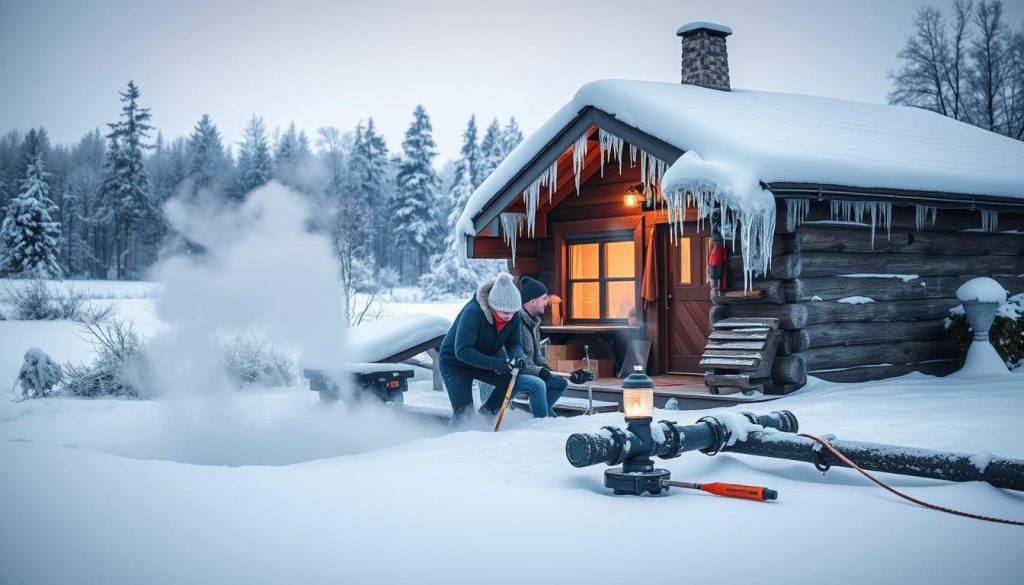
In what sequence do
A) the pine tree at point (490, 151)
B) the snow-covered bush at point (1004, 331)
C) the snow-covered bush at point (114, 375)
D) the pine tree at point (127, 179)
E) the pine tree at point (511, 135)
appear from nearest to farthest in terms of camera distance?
the snow-covered bush at point (1004, 331) < the snow-covered bush at point (114, 375) < the pine tree at point (127, 179) < the pine tree at point (490, 151) < the pine tree at point (511, 135)

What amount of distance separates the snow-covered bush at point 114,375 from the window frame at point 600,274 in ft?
20.2

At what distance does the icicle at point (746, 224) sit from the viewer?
8.57m

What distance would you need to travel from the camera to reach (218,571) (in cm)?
344

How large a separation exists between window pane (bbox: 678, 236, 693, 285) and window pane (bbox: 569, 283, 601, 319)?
4.37 feet

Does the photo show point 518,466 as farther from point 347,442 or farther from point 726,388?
point 726,388

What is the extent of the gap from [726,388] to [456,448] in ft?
14.2

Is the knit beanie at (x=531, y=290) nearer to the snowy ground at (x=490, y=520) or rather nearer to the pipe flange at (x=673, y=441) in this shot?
the snowy ground at (x=490, y=520)

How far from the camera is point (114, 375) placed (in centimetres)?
1194

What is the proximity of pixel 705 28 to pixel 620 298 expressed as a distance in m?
4.05

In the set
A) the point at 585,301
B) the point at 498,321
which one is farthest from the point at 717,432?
the point at 585,301

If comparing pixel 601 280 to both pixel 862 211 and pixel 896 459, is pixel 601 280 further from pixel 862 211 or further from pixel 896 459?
pixel 896 459

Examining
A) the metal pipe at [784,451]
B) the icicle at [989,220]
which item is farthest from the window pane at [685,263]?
the metal pipe at [784,451]

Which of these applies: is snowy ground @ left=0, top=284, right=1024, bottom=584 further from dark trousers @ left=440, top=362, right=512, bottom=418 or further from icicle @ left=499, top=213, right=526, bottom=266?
icicle @ left=499, top=213, right=526, bottom=266

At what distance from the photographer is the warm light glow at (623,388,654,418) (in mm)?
4941
